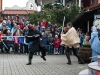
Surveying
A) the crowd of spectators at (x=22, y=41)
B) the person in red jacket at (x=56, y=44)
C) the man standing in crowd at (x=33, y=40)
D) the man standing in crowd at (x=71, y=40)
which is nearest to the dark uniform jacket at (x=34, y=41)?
the man standing in crowd at (x=33, y=40)

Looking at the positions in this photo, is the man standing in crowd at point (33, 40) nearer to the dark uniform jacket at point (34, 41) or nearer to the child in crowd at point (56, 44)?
the dark uniform jacket at point (34, 41)

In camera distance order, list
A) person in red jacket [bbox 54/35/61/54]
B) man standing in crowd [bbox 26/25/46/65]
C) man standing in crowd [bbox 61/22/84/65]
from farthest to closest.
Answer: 1. person in red jacket [bbox 54/35/61/54]
2. man standing in crowd [bbox 61/22/84/65]
3. man standing in crowd [bbox 26/25/46/65]

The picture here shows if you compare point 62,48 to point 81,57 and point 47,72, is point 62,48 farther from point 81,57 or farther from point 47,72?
point 47,72

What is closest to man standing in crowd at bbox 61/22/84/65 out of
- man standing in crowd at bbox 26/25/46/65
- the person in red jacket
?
man standing in crowd at bbox 26/25/46/65

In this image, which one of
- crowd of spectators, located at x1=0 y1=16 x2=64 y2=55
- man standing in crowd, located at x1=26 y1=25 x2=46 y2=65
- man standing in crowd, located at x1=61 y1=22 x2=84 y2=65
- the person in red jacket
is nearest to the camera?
man standing in crowd, located at x1=26 y1=25 x2=46 y2=65

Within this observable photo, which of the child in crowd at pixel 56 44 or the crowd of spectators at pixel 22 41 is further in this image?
Result: the child in crowd at pixel 56 44

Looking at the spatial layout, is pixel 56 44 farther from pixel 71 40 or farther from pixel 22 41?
pixel 71 40

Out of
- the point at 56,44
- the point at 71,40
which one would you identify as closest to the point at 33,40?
the point at 71,40

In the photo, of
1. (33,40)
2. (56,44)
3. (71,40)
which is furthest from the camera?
(56,44)

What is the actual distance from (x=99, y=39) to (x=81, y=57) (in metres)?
2.58

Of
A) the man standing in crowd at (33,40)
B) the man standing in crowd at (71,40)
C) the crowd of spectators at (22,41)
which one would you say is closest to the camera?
the man standing in crowd at (33,40)

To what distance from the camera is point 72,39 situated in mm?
16094

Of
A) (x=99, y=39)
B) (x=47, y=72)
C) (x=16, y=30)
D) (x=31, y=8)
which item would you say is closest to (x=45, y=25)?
(x=16, y=30)

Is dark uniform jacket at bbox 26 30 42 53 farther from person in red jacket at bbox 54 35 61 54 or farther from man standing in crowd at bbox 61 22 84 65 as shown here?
person in red jacket at bbox 54 35 61 54
